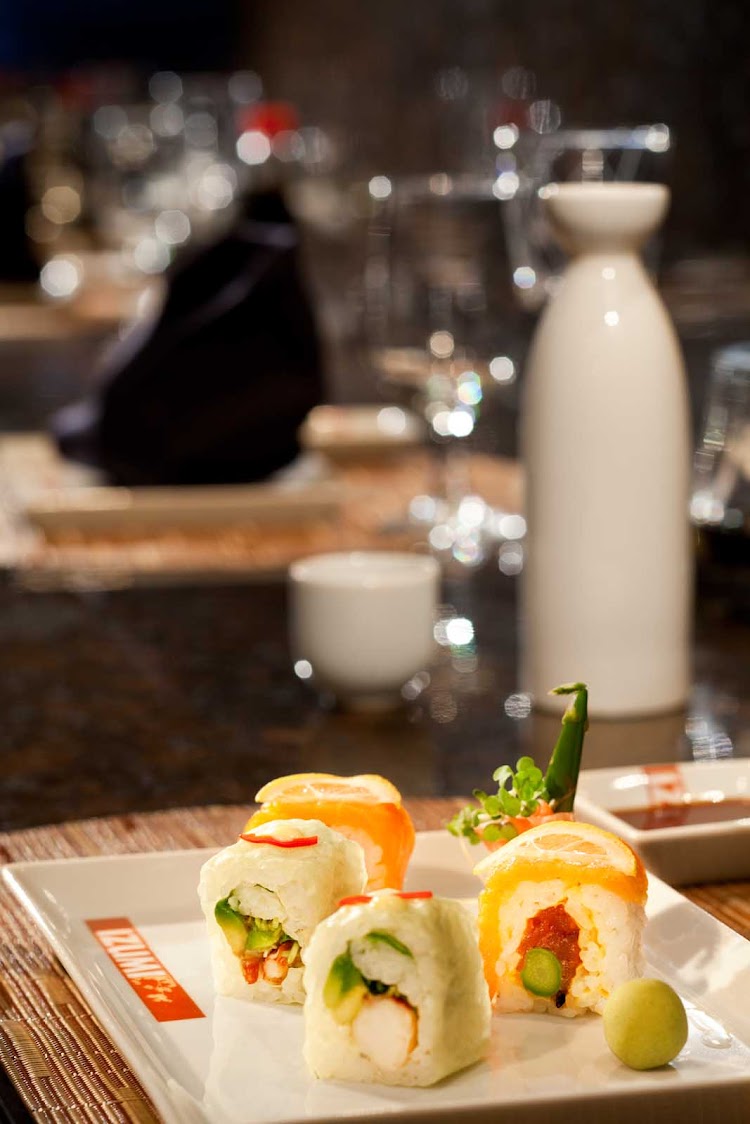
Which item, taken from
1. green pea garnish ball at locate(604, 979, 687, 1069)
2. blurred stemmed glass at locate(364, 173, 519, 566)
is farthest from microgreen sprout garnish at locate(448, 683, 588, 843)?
blurred stemmed glass at locate(364, 173, 519, 566)

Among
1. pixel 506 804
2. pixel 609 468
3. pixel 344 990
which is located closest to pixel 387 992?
pixel 344 990

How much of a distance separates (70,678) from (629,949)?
0.62 m

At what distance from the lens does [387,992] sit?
0.52m

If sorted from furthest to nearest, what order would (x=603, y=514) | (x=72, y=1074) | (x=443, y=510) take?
(x=443, y=510)
(x=603, y=514)
(x=72, y=1074)

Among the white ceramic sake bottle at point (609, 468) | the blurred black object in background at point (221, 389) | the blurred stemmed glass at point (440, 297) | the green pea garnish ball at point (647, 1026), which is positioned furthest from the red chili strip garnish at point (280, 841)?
the blurred black object in background at point (221, 389)

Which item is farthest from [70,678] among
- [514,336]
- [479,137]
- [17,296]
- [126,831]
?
[17,296]

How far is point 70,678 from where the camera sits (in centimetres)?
114

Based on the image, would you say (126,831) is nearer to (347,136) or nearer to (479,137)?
(479,137)

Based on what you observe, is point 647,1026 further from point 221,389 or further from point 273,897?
point 221,389

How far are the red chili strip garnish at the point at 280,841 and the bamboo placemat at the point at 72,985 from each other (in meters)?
0.08

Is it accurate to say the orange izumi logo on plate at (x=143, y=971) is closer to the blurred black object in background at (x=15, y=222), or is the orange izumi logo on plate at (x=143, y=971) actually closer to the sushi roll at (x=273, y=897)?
the sushi roll at (x=273, y=897)

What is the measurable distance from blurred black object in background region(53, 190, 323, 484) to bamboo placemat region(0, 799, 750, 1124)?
81 cm

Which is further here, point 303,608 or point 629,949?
point 303,608

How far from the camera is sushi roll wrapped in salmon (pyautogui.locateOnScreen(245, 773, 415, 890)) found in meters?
0.65
